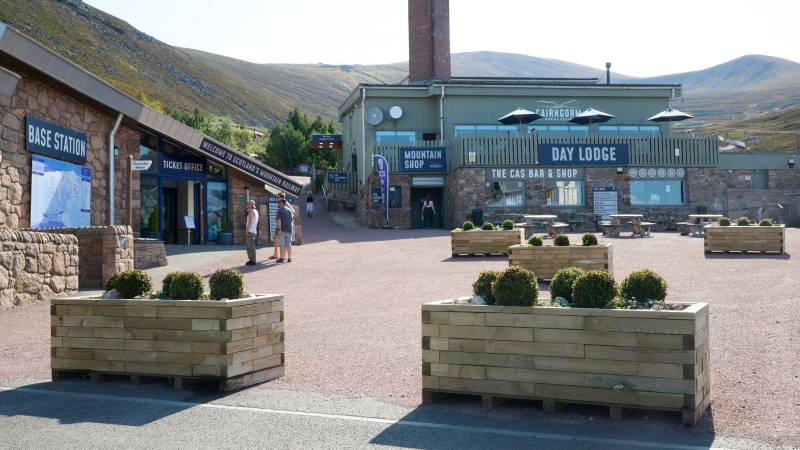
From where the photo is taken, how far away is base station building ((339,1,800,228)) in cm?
3541

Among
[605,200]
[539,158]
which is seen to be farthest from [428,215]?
[605,200]

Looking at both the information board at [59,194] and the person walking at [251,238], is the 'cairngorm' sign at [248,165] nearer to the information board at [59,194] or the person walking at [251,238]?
the information board at [59,194]

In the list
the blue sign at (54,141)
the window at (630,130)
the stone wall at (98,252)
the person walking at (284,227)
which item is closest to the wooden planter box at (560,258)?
the person walking at (284,227)

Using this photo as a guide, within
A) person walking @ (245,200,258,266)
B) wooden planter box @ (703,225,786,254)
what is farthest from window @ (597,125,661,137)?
person walking @ (245,200,258,266)

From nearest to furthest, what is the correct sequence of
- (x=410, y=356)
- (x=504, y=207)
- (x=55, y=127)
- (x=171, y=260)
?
1. (x=410, y=356)
2. (x=55, y=127)
3. (x=171, y=260)
4. (x=504, y=207)

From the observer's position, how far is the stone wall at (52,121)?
16.6 meters

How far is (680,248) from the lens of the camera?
21.5 meters

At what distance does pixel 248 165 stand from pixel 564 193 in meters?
15.8

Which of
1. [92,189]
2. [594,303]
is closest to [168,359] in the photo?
[594,303]

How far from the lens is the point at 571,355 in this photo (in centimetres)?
605

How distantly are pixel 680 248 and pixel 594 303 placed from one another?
16.5 m

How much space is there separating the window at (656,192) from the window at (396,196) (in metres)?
10.5

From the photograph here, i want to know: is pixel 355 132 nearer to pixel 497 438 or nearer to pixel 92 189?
pixel 92 189

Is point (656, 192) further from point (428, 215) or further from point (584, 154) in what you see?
point (428, 215)
